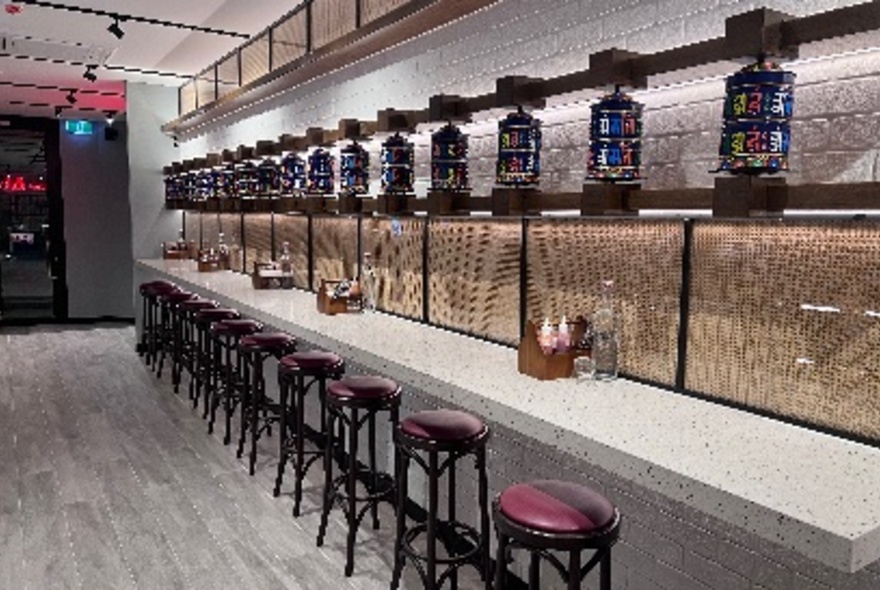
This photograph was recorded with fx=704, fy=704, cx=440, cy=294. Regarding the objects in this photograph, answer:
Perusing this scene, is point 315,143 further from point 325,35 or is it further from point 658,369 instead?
point 658,369

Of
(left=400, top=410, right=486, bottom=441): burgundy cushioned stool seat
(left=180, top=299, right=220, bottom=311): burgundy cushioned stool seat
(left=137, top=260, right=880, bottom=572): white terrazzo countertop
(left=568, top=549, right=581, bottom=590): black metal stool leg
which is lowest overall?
(left=568, top=549, right=581, bottom=590): black metal stool leg

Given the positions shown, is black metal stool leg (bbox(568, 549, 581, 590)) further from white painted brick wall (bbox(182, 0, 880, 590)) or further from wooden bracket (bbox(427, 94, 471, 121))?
wooden bracket (bbox(427, 94, 471, 121))

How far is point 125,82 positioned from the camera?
832 cm

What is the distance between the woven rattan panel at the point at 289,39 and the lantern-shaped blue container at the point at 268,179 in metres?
0.83

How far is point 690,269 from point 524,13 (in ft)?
5.13

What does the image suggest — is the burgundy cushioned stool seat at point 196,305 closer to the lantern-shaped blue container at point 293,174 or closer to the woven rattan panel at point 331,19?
the lantern-shaped blue container at point 293,174

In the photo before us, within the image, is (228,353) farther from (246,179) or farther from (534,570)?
(534,570)

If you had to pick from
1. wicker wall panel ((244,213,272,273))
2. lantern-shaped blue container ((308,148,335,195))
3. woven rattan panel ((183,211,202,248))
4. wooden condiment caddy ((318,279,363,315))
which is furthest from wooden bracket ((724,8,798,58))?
woven rattan panel ((183,211,202,248))

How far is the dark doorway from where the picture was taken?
35.3 feet

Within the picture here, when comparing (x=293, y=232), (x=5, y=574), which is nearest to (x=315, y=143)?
(x=293, y=232)

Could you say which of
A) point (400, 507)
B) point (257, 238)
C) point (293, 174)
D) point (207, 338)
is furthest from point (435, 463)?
point (257, 238)

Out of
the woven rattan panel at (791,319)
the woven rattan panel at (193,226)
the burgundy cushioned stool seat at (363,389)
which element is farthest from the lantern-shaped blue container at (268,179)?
the woven rattan panel at (791,319)

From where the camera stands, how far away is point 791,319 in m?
2.18

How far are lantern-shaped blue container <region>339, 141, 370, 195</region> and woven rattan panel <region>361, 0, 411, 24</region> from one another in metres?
0.78
